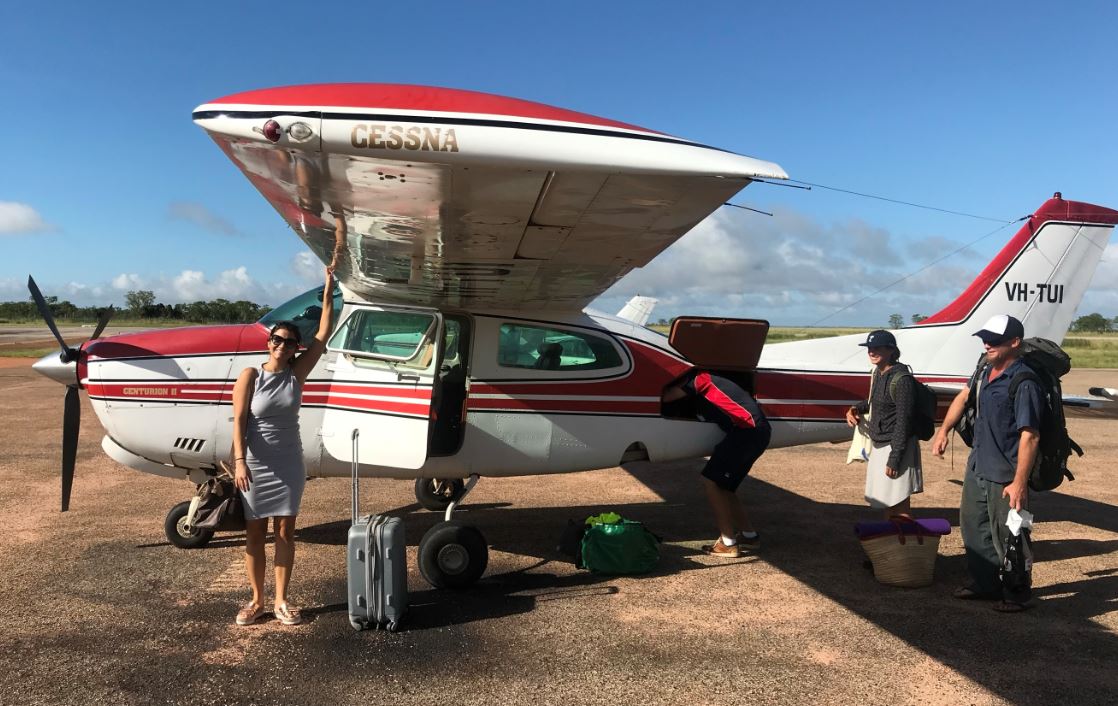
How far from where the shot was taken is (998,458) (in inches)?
159

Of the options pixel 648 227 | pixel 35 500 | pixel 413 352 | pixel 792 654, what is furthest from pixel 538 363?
pixel 35 500

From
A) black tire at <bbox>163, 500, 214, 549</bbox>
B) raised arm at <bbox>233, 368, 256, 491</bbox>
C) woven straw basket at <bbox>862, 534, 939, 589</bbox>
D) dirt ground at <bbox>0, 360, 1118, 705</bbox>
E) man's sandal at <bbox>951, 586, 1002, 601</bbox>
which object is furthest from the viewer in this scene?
black tire at <bbox>163, 500, 214, 549</bbox>

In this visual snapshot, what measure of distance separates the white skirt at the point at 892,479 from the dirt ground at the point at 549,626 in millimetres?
586

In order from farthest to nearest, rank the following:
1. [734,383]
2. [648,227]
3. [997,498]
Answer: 1. [734,383]
2. [997,498]
3. [648,227]

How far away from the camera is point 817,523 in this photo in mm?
6227

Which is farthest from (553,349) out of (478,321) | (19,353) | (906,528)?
(19,353)

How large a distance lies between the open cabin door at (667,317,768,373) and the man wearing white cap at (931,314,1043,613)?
5.63 ft

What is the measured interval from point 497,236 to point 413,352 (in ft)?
5.84

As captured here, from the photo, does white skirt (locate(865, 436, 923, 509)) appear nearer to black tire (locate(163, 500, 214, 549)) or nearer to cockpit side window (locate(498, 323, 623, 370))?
cockpit side window (locate(498, 323, 623, 370))

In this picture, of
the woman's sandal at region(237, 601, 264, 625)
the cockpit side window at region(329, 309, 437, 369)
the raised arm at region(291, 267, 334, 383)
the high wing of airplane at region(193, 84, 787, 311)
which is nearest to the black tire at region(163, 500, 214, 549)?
the woman's sandal at region(237, 601, 264, 625)

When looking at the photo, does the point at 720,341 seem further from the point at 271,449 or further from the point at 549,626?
the point at 271,449

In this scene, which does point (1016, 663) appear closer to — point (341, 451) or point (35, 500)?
point (341, 451)

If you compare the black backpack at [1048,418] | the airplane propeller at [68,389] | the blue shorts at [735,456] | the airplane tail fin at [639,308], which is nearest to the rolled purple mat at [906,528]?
the black backpack at [1048,418]

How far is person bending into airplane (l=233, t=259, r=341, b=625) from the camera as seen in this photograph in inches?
140
